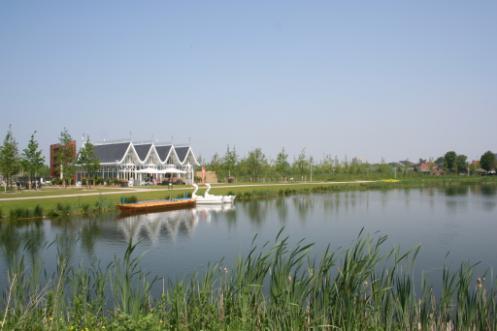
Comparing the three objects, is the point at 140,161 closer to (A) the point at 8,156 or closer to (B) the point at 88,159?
(B) the point at 88,159

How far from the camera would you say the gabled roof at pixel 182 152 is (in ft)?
183

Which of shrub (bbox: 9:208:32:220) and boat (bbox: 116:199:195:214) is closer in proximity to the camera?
shrub (bbox: 9:208:32:220)

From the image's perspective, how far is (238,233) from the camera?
59.6 ft

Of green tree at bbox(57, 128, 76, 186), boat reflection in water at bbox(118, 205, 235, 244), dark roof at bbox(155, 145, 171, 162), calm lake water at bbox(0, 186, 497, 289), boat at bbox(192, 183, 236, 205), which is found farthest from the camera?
dark roof at bbox(155, 145, 171, 162)

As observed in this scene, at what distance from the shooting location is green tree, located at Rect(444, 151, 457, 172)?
90.0 meters

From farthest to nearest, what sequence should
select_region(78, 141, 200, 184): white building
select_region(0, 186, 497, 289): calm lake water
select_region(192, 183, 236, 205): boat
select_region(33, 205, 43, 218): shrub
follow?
select_region(78, 141, 200, 184): white building < select_region(192, 183, 236, 205): boat < select_region(33, 205, 43, 218): shrub < select_region(0, 186, 497, 289): calm lake water

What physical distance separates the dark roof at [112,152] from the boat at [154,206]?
21.0m

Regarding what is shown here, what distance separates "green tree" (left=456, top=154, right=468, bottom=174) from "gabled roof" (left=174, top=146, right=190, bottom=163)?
61.9 m

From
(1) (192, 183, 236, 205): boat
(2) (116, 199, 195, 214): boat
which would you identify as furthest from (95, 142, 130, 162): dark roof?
(2) (116, 199, 195, 214): boat

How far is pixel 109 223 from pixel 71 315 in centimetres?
1584

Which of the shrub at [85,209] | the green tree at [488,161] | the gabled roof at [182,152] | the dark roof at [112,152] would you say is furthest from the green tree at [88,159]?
the green tree at [488,161]

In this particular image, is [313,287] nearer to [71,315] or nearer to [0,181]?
[71,315]

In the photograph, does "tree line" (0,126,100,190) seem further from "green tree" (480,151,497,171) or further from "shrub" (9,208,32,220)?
"green tree" (480,151,497,171)

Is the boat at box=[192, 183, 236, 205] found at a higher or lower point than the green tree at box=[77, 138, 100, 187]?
lower
